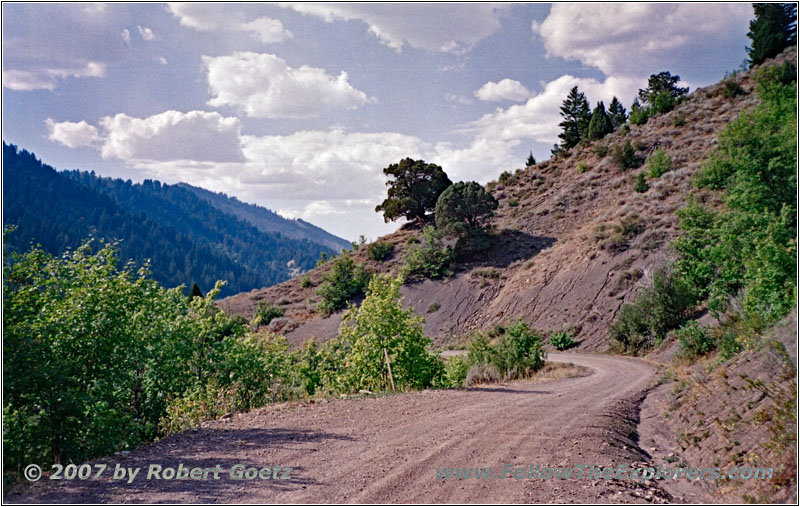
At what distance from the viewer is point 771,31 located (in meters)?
59.6

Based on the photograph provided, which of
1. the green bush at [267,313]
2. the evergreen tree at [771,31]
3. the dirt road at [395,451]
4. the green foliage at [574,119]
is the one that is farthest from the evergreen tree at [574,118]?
the dirt road at [395,451]

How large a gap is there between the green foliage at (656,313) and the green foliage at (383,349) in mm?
14614

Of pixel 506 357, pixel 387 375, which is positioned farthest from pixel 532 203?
pixel 387 375

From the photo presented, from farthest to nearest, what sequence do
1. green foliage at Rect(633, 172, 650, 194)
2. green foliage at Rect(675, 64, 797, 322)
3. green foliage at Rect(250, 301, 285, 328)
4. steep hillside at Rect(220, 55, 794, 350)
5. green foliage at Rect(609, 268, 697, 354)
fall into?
green foliage at Rect(250, 301, 285, 328) → green foliage at Rect(633, 172, 650, 194) → steep hillside at Rect(220, 55, 794, 350) → green foliage at Rect(609, 268, 697, 354) → green foliage at Rect(675, 64, 797, 322)

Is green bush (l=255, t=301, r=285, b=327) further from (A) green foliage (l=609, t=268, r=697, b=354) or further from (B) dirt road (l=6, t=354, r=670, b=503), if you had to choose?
(B) dirt road (l=6, t=354, r=670, b=503)

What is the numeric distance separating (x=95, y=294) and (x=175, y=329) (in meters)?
2.70

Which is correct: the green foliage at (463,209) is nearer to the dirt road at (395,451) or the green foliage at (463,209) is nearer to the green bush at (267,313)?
the green bush at (267,313)

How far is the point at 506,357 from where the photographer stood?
798 inches

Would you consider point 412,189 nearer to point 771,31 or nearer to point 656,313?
point 656,313

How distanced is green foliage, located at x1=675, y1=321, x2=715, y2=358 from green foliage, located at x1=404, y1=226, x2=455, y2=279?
26.8 m

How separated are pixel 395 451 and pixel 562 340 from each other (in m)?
24.6

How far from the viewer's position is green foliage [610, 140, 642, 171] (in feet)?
166

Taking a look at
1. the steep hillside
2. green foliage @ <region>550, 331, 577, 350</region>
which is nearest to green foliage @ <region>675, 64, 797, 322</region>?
the steep hillside

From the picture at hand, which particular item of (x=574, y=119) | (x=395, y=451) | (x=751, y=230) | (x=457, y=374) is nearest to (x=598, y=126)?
(x=574, y=119)
